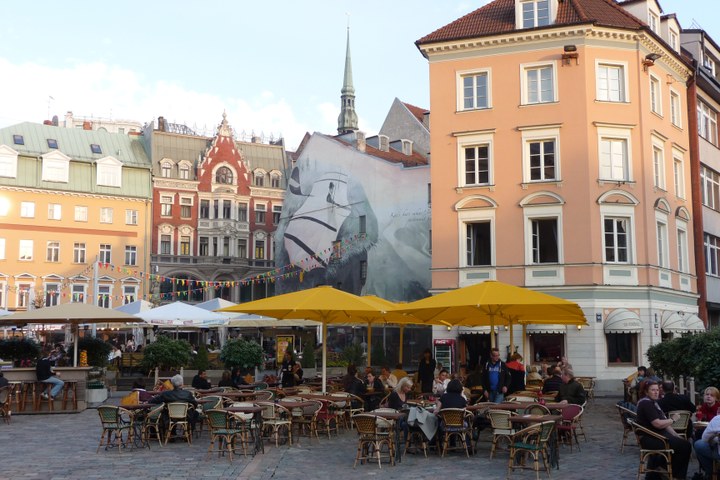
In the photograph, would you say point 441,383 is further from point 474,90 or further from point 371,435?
point 474,90

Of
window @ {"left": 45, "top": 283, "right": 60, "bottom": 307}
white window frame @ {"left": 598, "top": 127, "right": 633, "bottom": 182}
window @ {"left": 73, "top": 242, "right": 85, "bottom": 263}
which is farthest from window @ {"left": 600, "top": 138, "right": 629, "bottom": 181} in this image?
window @ {"left": 45, "top": 283, "right": 60, "bottom": 307}

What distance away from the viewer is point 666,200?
31516 millimetres

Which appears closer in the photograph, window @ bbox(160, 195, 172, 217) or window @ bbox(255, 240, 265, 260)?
window @ bbox(160, 195, 172, 217)

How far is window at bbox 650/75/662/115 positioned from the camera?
31328mm

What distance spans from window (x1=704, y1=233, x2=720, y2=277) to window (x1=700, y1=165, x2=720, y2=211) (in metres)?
1.50

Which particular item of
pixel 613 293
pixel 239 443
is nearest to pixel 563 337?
pixel 613 293

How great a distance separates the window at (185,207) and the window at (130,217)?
406 cm

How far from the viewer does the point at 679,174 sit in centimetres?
3359

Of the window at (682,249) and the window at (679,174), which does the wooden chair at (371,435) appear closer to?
the window at (682,249)

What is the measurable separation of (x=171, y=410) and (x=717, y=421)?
9649mm

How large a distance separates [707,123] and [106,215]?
132 ft

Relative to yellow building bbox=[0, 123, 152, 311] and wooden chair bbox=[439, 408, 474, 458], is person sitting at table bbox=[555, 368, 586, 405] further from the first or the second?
yellow building bbox=[0, 123, 152, 311]

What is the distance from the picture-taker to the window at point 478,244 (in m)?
31.2

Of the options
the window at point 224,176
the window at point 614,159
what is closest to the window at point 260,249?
the window at point 224,176
